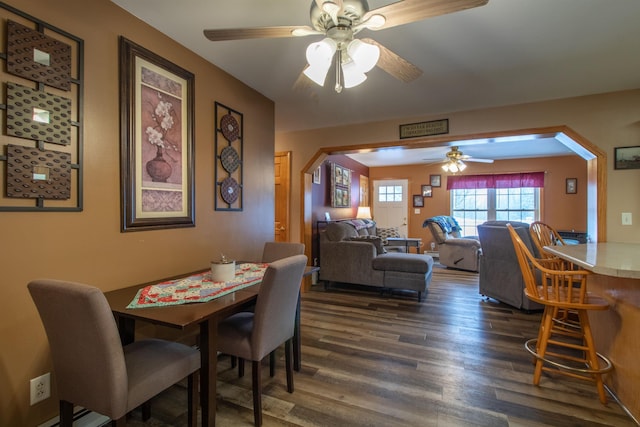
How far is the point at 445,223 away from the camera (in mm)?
6207

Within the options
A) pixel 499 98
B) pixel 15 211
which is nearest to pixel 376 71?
pixel 499 98

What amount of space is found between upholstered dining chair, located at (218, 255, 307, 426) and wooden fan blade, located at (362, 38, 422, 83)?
3.95 ft

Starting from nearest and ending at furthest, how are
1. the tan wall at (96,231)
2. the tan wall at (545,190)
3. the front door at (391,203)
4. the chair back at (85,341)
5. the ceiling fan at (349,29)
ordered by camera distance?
the chair back at (85,341) < the ceiling fan at (349,29) < the tan wall at (96,231) < the tan wall at (545,190) < the front door at (391,203)

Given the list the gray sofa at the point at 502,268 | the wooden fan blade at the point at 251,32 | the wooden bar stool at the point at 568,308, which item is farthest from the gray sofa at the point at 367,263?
the wooden fan blade at the point at 251,32

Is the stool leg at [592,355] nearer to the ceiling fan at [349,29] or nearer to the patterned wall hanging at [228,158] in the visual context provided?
the ceiling fan at [349,29]

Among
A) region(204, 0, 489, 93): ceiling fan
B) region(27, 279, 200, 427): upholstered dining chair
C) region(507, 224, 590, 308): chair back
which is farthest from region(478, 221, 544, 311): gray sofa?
region(27, 279, 200, 427): upholstered dining chair

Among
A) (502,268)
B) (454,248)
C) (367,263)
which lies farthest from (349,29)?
(454,248)

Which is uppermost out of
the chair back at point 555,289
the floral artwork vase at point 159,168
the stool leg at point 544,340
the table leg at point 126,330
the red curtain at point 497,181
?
the red curtain at point 497,181

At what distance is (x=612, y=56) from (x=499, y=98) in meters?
0.92

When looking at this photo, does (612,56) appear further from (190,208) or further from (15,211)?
(15,211)

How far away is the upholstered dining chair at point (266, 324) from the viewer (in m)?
1.57

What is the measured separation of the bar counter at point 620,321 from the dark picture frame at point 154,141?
251cm

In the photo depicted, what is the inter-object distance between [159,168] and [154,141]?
7.0 inches

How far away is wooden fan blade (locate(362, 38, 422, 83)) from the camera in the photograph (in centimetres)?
160
